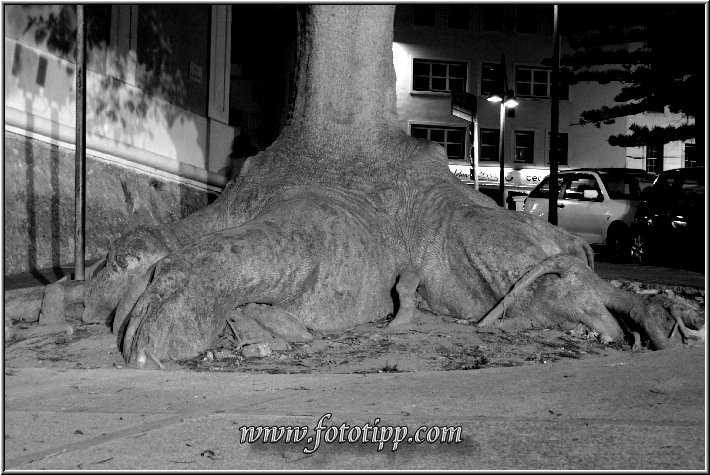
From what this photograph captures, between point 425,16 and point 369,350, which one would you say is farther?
point 425,16

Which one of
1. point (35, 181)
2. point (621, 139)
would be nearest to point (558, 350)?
point (35, 181)

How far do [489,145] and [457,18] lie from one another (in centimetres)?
606

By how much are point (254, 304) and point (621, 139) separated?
25.2m

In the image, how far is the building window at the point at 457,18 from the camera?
132 ft

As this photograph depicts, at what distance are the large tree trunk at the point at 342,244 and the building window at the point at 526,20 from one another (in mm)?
34647

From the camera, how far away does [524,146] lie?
40.2m

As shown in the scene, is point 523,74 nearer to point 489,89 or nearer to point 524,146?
point 489,89

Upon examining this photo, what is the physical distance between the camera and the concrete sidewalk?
344 centimetres

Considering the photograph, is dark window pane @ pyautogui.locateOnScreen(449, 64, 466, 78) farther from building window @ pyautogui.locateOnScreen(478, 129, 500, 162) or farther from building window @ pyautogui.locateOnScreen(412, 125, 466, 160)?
building window @ pyautogui.locateOnScreen(478, 129, 500, 162)

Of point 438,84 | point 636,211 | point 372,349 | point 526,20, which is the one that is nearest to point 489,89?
point 438,84

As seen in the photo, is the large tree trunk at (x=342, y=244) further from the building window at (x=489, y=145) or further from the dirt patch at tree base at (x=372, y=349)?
the building window at (x=489, y=145)

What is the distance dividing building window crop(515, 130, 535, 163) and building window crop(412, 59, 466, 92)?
11.2ft

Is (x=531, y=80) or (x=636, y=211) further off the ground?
(x=531, y=80)

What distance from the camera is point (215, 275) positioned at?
19.4 feet
